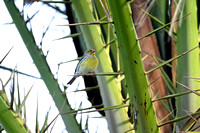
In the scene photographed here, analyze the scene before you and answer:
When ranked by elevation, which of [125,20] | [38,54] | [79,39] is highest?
[79,39]

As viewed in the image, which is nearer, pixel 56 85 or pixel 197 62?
pixel 197 62

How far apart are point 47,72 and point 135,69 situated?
1.00 m

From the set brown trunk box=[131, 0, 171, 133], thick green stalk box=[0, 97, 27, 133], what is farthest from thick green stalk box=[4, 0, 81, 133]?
thick green stalk box=[0, 97, 27, 133]

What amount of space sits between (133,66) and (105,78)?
0.71 m

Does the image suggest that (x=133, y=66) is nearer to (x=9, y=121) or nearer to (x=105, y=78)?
(x=9, y=121)

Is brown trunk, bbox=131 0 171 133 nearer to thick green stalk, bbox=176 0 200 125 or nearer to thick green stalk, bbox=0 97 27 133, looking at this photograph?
thick green stalk, bbox=176 0 200 125

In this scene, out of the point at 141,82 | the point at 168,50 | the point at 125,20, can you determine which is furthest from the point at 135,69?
the point at 168,50

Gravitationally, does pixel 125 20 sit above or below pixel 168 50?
below

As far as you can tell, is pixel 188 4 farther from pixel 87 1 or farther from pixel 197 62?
pixel 87 1

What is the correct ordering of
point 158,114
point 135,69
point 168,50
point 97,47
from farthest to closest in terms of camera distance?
point 168,50, point 158,114, point 97,47, point 135,69

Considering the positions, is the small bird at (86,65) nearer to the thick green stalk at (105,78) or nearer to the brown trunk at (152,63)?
the brown trunk at (152,63)

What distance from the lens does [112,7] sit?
138cm

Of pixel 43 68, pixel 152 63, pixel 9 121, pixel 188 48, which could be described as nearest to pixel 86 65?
pixel 152 63

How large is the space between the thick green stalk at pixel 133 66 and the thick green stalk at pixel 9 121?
0.53m
